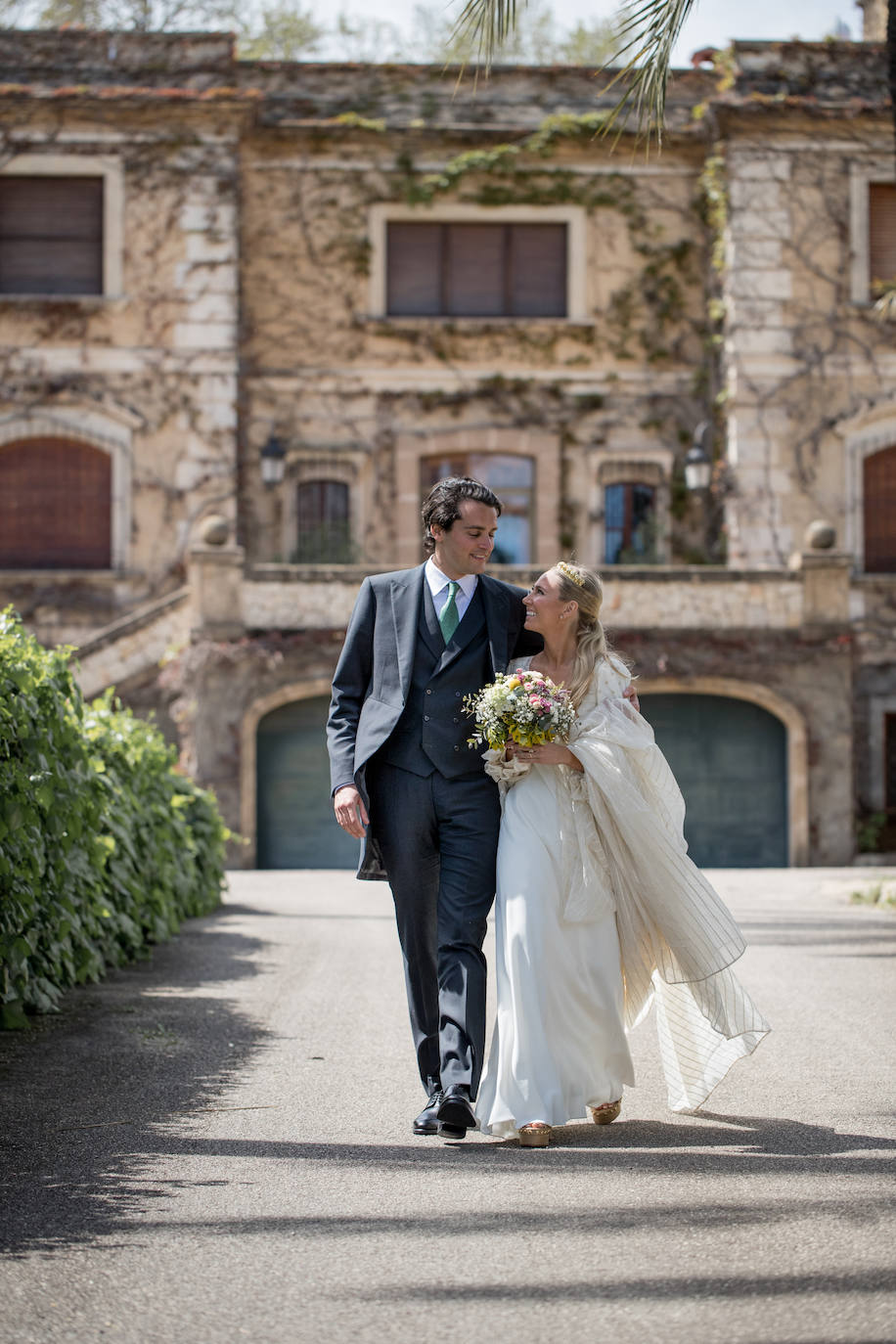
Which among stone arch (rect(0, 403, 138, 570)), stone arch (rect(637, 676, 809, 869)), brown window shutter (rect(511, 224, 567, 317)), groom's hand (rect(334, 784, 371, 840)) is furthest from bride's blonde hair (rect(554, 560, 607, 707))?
brown window shutter (rect(511, 224, 567, 317))

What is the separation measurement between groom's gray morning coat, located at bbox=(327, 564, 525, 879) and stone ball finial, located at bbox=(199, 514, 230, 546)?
14.4m

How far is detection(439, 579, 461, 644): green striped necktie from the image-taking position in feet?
18.2

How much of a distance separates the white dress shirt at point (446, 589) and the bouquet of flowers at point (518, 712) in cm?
36

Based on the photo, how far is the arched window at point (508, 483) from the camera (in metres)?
23.3

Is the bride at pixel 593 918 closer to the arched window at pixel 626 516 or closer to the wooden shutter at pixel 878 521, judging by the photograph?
the arched window at pixel 626 516

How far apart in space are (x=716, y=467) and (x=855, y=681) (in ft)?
12.3

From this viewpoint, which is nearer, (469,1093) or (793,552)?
(469,1093)

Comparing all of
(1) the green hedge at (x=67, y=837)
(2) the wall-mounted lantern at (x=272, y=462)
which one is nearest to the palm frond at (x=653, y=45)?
(1) the green hedge at (x=67, y=837)

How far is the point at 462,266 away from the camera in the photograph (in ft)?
76.9

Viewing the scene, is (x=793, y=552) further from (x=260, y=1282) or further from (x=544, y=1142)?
(x=260, y=1282)

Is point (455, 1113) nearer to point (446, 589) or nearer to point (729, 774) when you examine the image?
point (446, 589)

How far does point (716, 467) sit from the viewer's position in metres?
23.2

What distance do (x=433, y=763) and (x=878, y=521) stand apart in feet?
61.7

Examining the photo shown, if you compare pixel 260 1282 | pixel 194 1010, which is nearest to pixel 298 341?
pixel 194 1010
